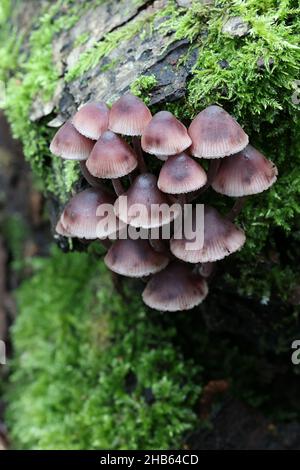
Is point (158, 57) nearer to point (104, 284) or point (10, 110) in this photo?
point (10, 110)

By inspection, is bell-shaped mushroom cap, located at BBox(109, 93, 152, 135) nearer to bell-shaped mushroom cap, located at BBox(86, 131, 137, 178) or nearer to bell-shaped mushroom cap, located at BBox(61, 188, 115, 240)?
bell-shaped mushroom cap, located at BBox(86, 131, 137, 178)

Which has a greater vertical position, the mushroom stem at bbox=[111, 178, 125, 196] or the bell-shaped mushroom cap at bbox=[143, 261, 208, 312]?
the mushroom stem at bbox=[111, 178, 125, 196]

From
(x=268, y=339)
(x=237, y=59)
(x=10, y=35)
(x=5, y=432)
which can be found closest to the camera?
(x=237, y=59)

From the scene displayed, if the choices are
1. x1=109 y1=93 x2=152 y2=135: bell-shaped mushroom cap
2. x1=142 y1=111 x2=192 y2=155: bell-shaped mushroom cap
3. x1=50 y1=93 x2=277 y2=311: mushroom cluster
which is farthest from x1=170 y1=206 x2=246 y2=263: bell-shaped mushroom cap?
x1=109 y1=93 x2=152 y2=135: bell-shaped mushroom cap

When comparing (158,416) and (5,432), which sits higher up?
(158,416)

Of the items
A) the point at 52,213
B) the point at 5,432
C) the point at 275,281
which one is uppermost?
the point at 52,213

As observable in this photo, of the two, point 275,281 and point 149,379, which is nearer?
point 275,281

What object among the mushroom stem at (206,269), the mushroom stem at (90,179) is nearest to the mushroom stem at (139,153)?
the mushroom stem at (90,179)

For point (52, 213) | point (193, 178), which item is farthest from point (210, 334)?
point (193, 178)
